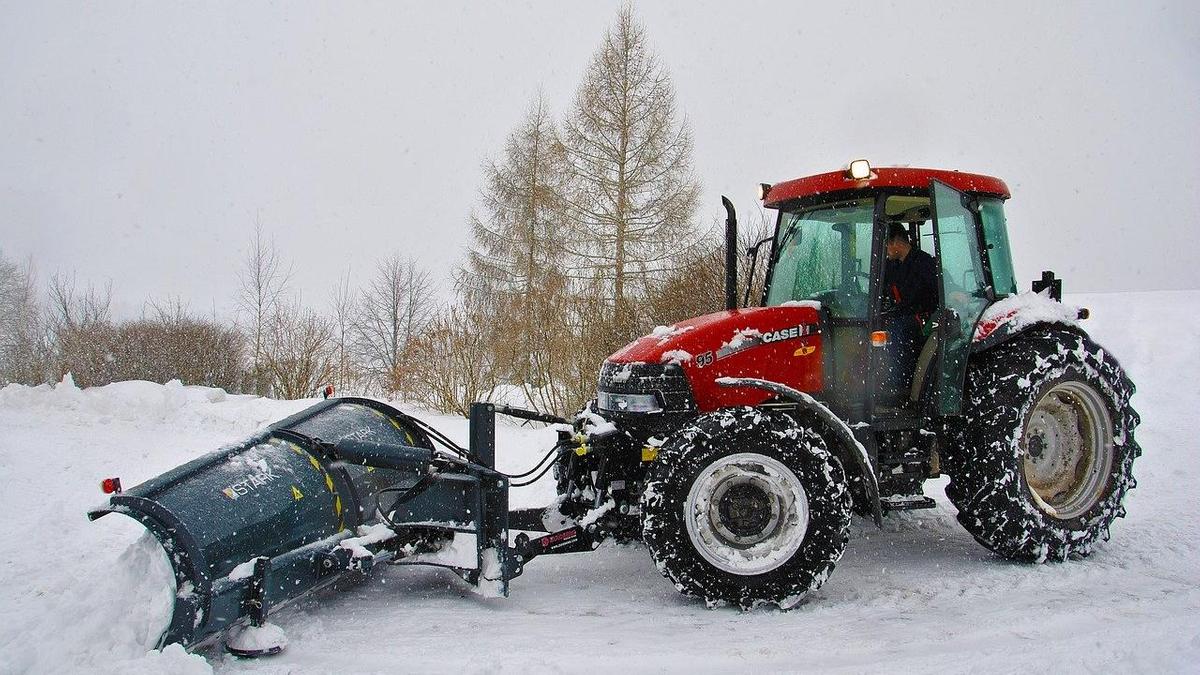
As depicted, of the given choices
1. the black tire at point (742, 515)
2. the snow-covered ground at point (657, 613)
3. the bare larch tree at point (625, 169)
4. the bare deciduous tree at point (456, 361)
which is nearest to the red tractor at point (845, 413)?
the black tire at point (742, 515)

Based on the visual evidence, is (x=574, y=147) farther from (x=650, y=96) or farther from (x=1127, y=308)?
(x=1127, y=308)

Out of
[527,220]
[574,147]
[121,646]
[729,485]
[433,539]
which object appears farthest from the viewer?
[527,220]

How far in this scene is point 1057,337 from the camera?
4957mm

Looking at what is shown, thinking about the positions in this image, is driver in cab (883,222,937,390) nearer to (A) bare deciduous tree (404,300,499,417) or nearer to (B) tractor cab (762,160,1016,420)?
(B) tractor cab (762,160,1016,420)

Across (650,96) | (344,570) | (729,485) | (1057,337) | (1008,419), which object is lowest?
(344,570)

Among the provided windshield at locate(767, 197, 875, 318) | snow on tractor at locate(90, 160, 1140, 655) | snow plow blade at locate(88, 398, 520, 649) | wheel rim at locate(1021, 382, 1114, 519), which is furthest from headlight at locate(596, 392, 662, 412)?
wheel rim at locate(1021, 382, 1114, 519)

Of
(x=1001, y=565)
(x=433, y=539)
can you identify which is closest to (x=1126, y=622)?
(x=1001, y=565)

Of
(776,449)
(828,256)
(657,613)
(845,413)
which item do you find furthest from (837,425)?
(657,613)

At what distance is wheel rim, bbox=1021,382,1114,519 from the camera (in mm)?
5027

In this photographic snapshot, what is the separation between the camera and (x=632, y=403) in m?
4.52

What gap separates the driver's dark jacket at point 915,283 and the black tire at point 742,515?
4.35 ft

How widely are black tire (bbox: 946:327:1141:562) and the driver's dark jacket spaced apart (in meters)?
0.46

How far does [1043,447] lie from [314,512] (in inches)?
173

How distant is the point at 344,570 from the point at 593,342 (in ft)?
28.2
